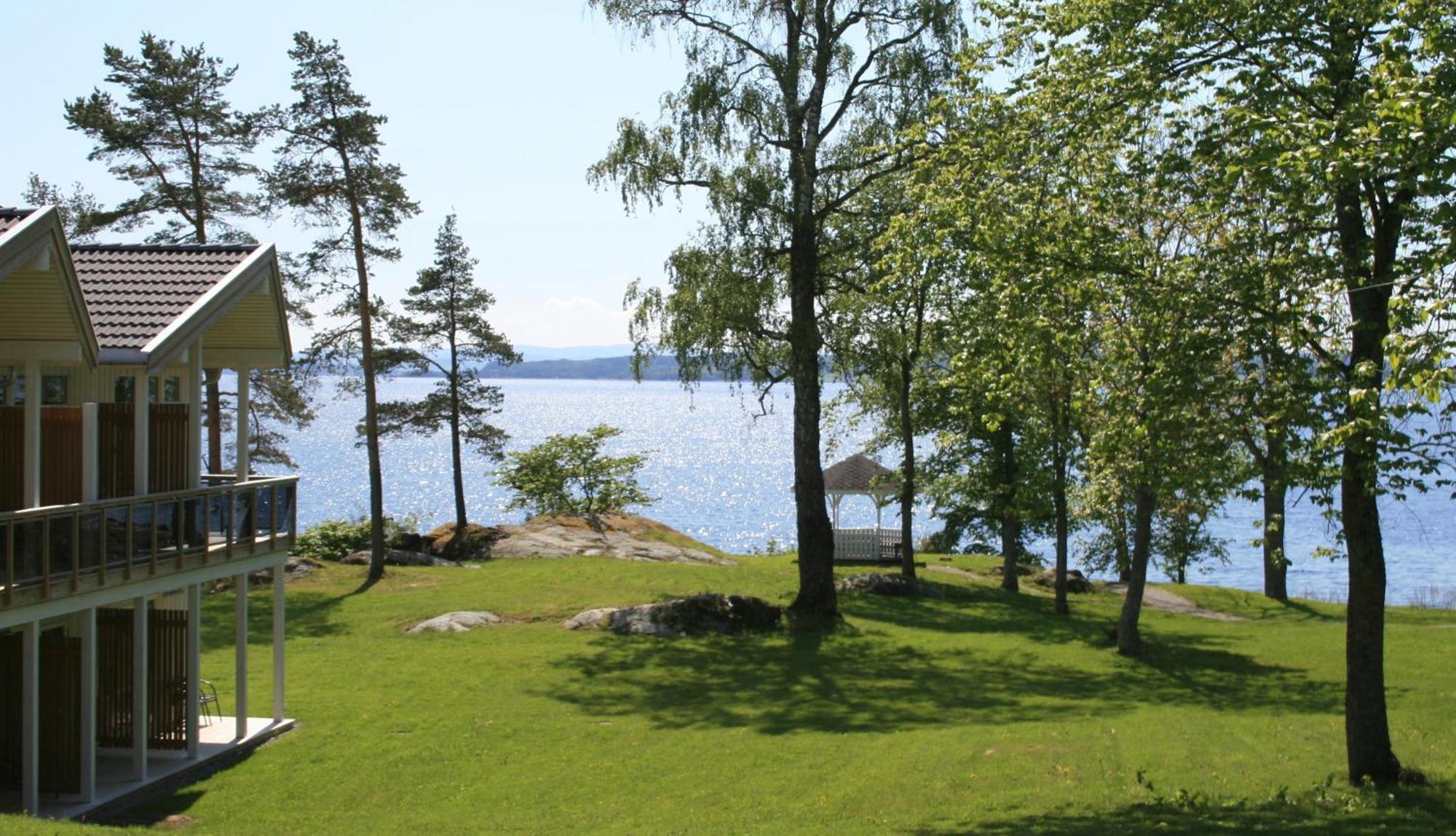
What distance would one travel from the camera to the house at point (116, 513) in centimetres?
1236

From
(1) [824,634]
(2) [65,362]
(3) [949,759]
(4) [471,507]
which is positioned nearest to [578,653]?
(1) [824,634]

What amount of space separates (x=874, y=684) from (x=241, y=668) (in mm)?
9790

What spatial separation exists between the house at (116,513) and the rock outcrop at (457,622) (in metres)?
6.47

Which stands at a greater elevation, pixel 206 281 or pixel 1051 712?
pixel 206 281

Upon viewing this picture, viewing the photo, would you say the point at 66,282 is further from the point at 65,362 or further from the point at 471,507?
the point at 471,507

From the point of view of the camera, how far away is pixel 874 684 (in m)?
20.3

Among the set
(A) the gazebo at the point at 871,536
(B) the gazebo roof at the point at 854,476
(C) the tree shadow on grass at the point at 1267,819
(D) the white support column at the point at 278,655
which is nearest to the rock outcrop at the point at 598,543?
(A) the gazebo at the point at 871,536

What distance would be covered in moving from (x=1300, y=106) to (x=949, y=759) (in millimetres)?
7991

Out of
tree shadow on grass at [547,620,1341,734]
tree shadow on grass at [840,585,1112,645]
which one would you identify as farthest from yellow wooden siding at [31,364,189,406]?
tree shadow on grass at [840,585,1112,645]

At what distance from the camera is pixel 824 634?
81.6ft

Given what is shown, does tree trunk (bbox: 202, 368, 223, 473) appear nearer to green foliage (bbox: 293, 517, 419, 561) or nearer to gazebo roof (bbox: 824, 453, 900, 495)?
green foliage (bbox: 293, 517, 419, 561)

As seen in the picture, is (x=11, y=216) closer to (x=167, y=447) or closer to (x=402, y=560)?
(x=167, y=447)

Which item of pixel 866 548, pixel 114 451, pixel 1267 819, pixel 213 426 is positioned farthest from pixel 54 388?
pixel 866 548

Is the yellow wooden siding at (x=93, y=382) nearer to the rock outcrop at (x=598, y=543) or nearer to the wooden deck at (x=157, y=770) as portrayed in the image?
the wooden deck at (x=157, y=770)
